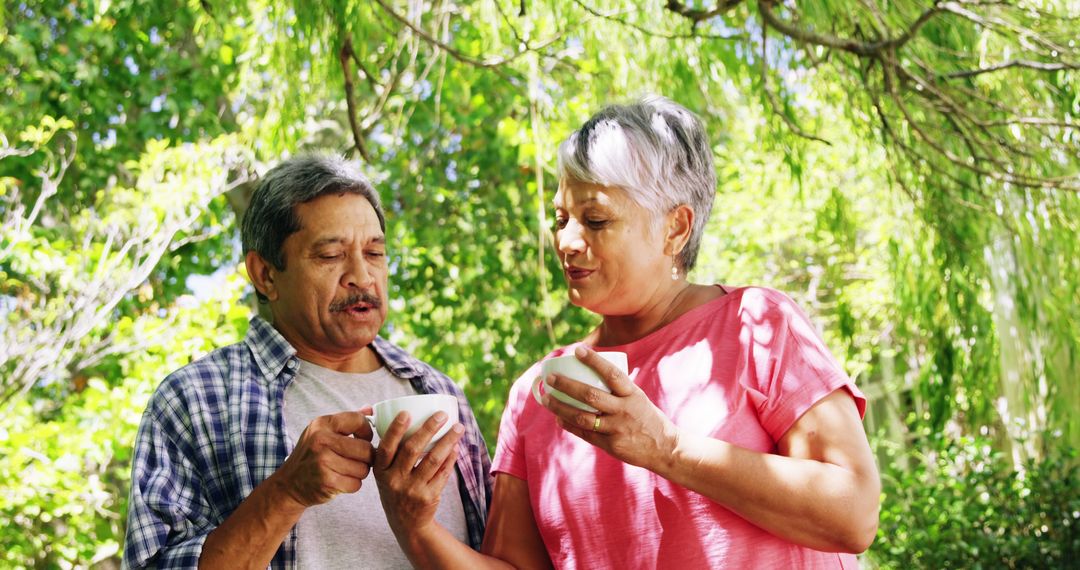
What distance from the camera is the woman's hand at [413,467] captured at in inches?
59.8

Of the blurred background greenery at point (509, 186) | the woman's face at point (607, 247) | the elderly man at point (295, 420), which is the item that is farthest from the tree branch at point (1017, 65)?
the elderly man at point (295, 420)

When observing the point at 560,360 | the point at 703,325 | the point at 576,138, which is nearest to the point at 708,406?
the point at 703,325

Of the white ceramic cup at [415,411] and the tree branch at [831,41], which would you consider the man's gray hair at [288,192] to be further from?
the tree branch at [831,41]

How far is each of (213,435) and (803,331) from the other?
0.99 m

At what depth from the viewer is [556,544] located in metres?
1.72

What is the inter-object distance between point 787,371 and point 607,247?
1.11 feet

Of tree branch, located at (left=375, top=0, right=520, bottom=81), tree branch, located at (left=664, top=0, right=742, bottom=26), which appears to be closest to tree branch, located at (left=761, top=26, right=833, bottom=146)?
tree branch, located at (left=664, top=0, right=742, bottom=26)

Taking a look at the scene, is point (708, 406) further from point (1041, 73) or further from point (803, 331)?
point (1041, 73)

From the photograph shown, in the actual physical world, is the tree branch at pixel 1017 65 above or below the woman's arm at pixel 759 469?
above

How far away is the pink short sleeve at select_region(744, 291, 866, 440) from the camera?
60.4 inches

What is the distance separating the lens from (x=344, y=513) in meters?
1.86

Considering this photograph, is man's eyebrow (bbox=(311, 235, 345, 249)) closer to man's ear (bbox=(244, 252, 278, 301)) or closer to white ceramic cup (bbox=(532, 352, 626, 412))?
man's ear (bbox=(244, 252, 278, 301))

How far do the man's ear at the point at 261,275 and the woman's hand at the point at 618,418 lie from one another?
0.80 metres

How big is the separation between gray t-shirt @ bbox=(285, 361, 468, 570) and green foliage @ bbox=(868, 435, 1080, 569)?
11.8 feet
